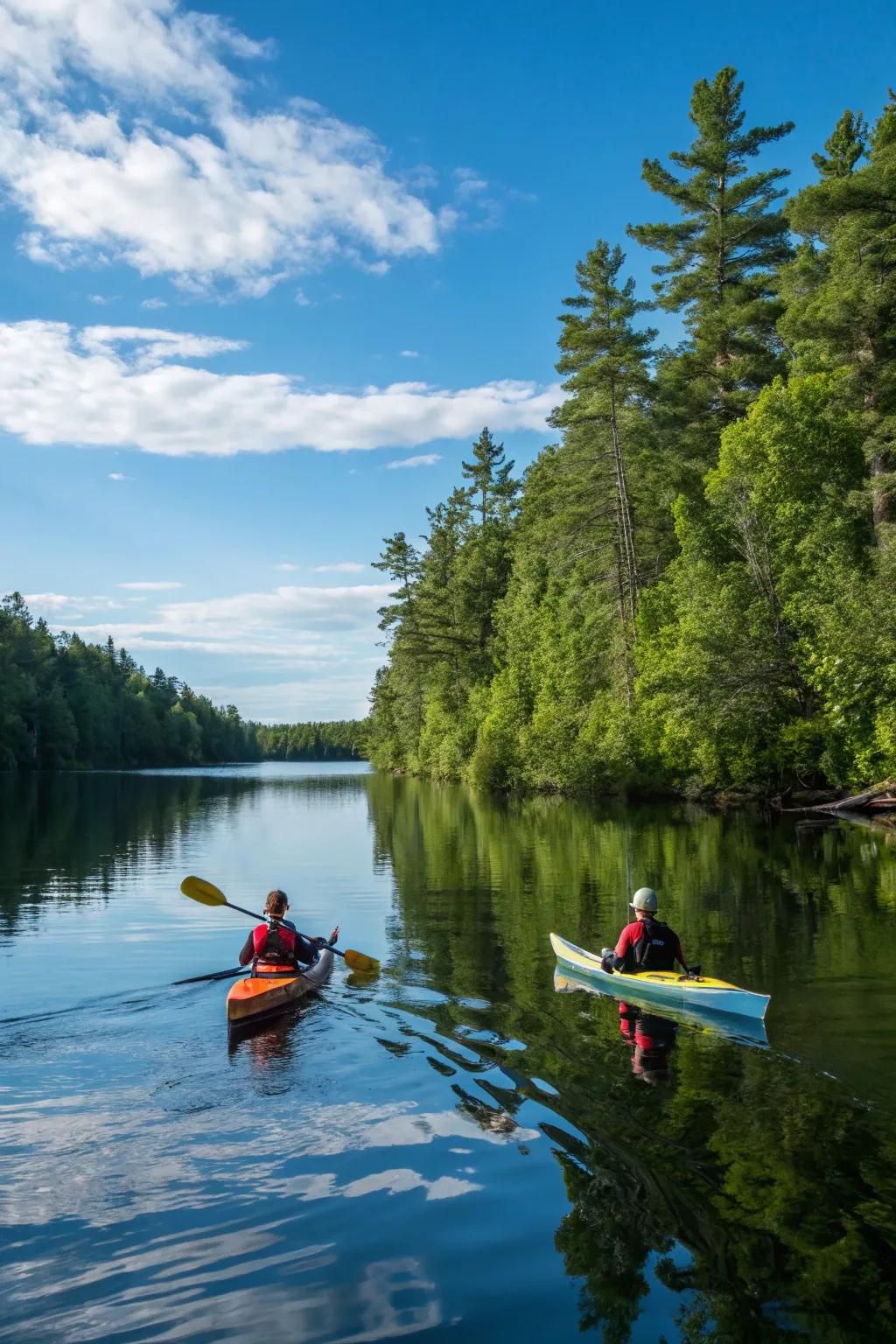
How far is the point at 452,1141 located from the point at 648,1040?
3.47 m

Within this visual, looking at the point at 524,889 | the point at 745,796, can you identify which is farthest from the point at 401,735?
the point at 524,889

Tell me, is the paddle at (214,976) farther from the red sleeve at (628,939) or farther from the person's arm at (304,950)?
the red sleeve at (628,939)

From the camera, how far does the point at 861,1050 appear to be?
924cm

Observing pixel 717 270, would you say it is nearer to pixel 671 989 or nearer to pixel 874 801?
pixel 874 801

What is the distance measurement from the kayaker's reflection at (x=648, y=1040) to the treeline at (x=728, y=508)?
1901 centimetres

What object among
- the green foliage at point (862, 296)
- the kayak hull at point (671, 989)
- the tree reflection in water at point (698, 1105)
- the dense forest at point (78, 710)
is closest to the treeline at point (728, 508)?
the green foliage at point (862, 296)

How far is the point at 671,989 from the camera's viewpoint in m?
11.0

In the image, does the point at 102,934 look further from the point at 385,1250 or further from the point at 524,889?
the point at 385,1250

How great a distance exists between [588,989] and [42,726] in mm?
104802

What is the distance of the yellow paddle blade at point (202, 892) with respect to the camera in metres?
13.9

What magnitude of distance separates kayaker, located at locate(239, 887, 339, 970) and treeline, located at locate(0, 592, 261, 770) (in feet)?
286

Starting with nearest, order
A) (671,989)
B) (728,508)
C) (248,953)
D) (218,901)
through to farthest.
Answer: (671,989) < (248,953) < (218,901) < (728,508)

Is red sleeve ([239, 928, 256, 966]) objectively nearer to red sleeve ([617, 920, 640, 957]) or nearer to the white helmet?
red sleeve ([617, 920, 640, 957])

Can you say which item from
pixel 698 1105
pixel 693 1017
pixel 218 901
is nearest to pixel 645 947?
pixel 693 1017
